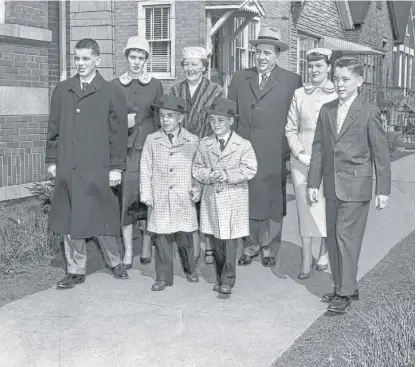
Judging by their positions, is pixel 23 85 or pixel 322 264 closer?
pixel 322 264

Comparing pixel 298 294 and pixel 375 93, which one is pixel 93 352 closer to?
pixel 298 294

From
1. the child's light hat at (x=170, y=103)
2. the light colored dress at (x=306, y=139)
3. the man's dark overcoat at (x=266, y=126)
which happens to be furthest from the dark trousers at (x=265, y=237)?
the child's light hat at (x=170, y=103)

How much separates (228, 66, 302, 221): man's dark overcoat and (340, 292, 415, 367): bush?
209 centimetres

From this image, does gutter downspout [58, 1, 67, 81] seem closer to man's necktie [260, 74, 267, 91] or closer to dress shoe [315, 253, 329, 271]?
man's necktie [260, 74, 267, 91]

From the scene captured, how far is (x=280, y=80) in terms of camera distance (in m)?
6.80

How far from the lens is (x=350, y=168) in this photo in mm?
5355

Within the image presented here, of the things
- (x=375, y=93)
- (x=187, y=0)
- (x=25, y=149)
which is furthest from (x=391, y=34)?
(x=25, y=149)

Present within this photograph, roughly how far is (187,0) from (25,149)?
7.47 metres

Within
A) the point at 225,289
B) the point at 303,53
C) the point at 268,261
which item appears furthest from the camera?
the point at 303,53

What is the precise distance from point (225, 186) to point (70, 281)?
157 cm

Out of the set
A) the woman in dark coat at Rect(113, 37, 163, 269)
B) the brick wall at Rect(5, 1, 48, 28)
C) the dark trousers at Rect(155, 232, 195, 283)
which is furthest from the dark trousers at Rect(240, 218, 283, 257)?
the brick wall at Rect(5, 1, 48, 28)

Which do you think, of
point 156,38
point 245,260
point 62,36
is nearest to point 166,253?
point 245,260

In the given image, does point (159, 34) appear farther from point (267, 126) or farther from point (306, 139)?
point (306, 139)

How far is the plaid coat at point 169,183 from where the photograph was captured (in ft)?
19.6
